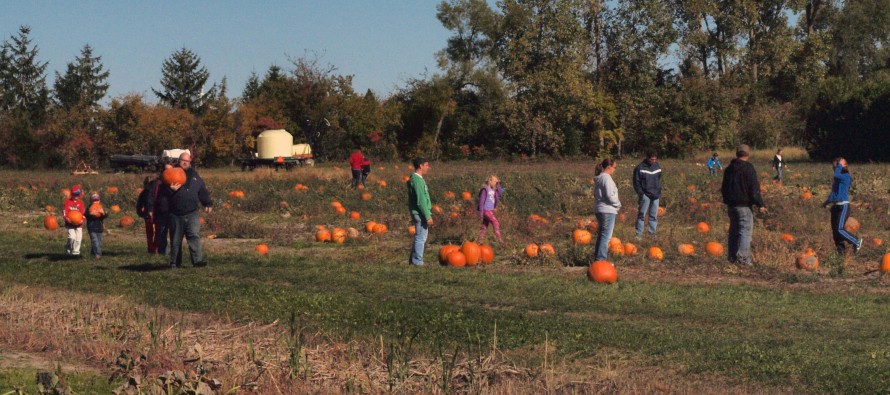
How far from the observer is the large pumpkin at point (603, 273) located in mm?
13219

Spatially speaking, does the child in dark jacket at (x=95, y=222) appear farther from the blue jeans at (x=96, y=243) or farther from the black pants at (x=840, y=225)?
the black pants at (x=840, y=225)

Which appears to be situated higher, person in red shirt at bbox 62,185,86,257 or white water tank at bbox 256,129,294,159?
white water tank at bbox 256,129,294,159

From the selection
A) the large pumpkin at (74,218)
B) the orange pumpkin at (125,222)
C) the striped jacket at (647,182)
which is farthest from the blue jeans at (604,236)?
the orange pumpkin at (125,222)

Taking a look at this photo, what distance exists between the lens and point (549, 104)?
6259cm

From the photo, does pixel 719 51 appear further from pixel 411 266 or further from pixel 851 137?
pixel 411 266

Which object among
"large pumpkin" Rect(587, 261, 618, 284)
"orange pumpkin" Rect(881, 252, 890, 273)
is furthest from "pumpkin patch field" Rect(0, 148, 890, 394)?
"orange pumpkin" Rect(881, 252, 890, 273)

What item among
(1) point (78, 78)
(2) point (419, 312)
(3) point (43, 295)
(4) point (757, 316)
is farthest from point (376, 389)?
(1) point (78, 78)

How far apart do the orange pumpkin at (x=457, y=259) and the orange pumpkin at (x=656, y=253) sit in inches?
106

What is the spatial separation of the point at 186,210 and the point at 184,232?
37 cm

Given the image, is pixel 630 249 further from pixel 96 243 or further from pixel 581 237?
pixel 96 243

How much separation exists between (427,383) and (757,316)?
4576 mm

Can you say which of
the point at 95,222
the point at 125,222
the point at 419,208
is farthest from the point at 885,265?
the point at 125,222

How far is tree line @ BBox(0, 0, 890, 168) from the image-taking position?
62031mm

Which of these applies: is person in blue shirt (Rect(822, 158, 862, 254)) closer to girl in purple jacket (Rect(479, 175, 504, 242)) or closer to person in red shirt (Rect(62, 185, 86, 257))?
girl in purple jacket (Rect(479, 175, 504, 242))
